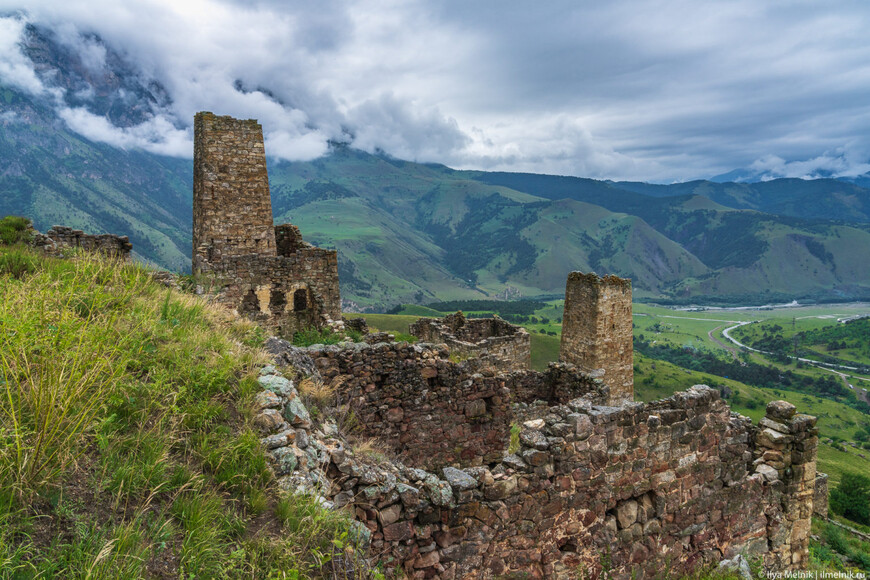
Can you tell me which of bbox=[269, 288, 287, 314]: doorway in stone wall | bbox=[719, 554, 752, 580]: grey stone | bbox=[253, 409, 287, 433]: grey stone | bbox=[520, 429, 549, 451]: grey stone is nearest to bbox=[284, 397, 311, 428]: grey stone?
bbox=[253, 409, 287, 433]: grey stone

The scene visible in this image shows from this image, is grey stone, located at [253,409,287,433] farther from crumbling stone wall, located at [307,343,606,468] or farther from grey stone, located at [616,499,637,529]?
grey stone, located at [616,499,637,529]

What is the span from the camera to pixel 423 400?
918 cm

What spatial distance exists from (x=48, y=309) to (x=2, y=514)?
325 centimetres

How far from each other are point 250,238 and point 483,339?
1017 cm

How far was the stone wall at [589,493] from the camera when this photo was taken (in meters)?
5.14

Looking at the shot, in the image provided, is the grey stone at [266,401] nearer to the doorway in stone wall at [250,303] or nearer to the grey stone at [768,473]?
the grey stone at [768,473]

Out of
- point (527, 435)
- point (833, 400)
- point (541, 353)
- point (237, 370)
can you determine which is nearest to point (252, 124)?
point (237, 370)

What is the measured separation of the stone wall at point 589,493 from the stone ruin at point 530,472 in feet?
0.07

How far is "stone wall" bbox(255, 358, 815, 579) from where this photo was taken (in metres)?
5.14

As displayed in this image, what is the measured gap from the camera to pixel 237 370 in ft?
18.7

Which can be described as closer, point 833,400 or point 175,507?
point 175,507

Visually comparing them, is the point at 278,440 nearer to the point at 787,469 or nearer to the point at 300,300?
the point at 787,469

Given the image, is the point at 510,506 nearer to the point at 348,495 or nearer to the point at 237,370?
the point at 348,495

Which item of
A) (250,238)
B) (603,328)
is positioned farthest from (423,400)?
(603,328)
